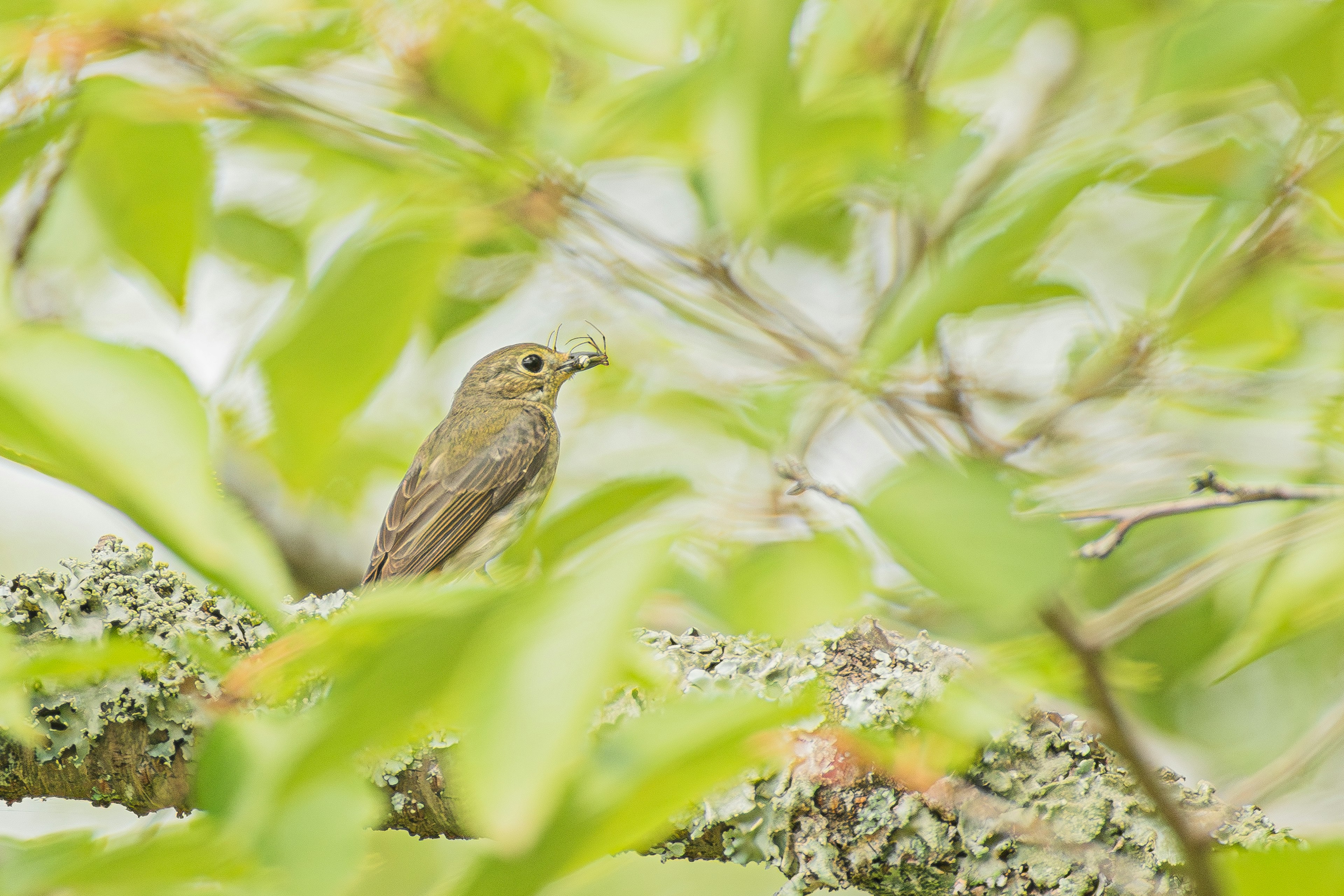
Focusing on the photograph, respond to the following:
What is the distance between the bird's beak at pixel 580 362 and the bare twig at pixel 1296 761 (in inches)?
77.0

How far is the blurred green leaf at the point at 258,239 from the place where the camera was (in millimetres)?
2312

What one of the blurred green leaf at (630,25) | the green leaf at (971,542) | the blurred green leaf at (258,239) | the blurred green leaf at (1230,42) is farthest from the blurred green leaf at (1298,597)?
the blurred green leaf at (258,239)

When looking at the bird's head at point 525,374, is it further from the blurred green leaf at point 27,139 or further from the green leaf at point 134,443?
the green leaf at point 134,443

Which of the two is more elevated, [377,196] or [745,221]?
[377,196]

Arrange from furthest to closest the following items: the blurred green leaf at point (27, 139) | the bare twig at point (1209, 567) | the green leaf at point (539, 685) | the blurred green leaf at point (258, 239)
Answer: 1. the blurred green leaf at point (258, 239)
2. the blurred green leaf at point (27, 139)
3. the bare twig at point (1209, 567)
4. the green leaf at point (539, 685)

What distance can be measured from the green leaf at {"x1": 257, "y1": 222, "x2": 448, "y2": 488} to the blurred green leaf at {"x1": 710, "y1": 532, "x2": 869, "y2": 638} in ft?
2.27

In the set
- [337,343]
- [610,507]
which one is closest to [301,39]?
[337,343]

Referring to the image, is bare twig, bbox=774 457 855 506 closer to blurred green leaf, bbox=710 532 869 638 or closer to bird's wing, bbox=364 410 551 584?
blurred green leaf, bbox=710 532 869 638

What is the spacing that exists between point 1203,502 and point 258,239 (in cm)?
188

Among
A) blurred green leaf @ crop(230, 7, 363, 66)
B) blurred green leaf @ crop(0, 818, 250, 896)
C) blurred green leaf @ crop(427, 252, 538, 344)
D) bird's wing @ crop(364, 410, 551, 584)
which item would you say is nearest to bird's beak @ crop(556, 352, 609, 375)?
bird's wing @ crop(364, 410, 551, 584)

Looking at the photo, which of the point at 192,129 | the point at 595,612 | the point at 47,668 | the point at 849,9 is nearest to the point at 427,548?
the point at 192,129

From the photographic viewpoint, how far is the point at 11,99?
5.95ft

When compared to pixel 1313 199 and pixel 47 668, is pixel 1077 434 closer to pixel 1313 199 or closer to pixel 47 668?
pixel 1313 199

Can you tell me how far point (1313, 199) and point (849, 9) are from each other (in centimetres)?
94
